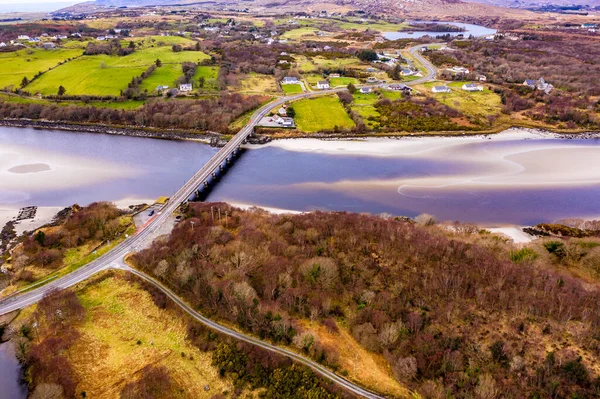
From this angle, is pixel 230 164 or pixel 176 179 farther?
pixel 230 164

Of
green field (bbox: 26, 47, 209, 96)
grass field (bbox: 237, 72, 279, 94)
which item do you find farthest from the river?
grass field (bbox: 237, 72, 279, 94)

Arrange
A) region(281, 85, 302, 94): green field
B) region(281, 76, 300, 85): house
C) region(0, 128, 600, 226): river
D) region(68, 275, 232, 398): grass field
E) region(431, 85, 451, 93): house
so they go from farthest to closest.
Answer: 1. region(281, 76, 300, 85): house
2. region(431, 85, 451, 93): house
3. region(281, 85, 302, 94): green field
4. region(0, 128, 600, 226): river
5. region(68, 275, 232, 398): grass field

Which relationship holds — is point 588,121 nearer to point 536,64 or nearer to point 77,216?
point 536,64

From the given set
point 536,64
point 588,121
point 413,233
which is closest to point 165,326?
point 413,233

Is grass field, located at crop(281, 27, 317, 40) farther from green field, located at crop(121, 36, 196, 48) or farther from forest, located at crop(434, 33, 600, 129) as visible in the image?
forest, located at crop(434, 33, 600, 129)

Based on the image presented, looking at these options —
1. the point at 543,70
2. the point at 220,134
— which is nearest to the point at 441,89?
the point at 543,70

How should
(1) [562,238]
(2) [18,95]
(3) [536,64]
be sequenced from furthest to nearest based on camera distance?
(3) [536,64] → (2) [18,95] → (1) [562,238]
